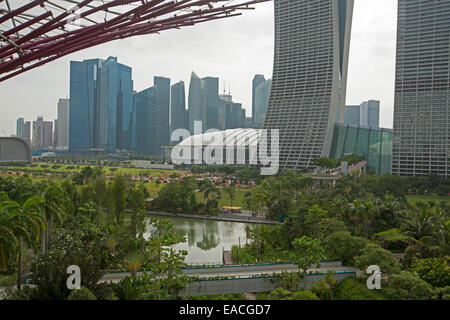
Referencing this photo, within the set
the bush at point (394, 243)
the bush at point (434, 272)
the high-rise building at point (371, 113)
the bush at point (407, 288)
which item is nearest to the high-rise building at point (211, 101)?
the high-rise building at point (371, 113)

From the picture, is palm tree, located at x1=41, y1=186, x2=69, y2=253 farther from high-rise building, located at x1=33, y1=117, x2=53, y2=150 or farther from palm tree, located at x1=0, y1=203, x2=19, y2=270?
high-rise building, located at x1=33, y1=117, x2=53, y2=150

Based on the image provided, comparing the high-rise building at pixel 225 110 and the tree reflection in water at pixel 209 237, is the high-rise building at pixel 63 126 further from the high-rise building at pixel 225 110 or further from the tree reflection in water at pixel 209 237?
the tree reflection in water at pixel 209 237

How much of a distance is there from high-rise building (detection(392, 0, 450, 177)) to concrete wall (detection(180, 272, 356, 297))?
102 ft

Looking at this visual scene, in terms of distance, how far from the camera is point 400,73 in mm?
38406

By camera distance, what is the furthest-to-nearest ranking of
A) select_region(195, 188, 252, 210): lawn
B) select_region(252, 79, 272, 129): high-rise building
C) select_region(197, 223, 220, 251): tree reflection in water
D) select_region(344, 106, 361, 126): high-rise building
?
select_region(344, 106, 361, 126): high-rise building < select_region(252, 79, 272, 129): high-rise building < select_region(195, 188, 252, 210): lawn < select_region(197, 223, 220, 251): tree reflection in water

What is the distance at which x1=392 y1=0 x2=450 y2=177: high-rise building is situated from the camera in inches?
1417

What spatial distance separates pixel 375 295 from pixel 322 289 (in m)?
1.34

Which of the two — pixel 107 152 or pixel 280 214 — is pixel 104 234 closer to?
pixel 280 214

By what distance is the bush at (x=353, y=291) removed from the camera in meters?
8.92

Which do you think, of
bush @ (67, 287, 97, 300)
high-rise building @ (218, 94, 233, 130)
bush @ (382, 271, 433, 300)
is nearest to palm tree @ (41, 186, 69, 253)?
bush @ (67, 287, 97, 300)

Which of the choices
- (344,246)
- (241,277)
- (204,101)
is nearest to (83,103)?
(204,101)

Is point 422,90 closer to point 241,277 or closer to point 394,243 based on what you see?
point 394,243

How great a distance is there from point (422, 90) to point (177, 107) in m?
53.2

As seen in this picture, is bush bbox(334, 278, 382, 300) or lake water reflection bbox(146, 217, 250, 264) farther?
lake water reflection bbox(146, 217, 250, 264)
